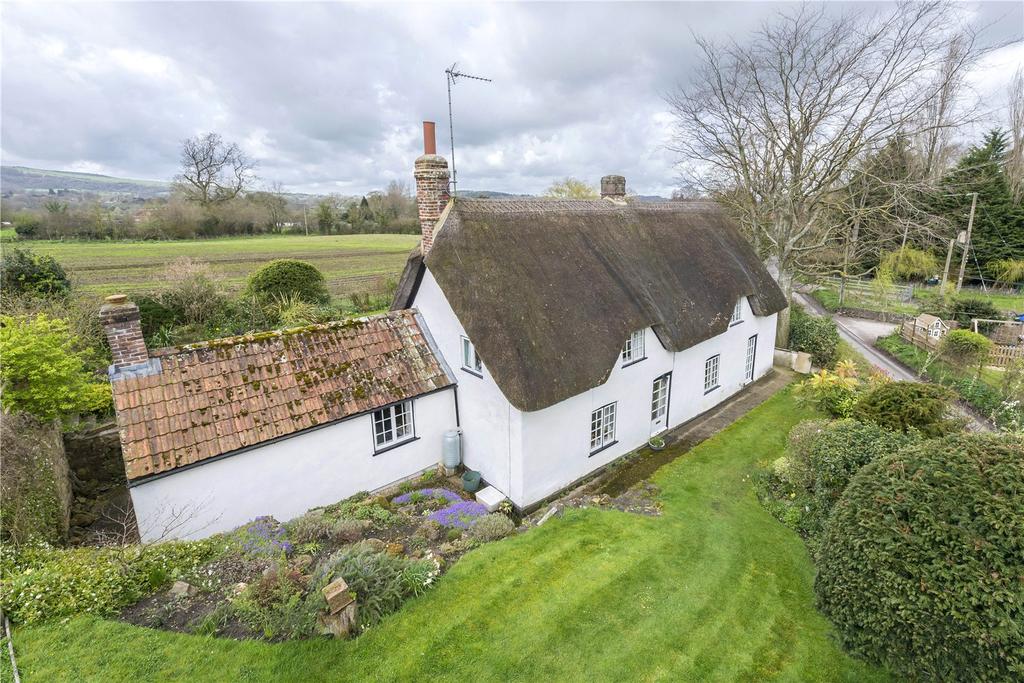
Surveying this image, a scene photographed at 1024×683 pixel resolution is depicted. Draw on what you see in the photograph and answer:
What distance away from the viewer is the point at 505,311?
390 inches

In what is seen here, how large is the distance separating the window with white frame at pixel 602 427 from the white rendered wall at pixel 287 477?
377 centimetres

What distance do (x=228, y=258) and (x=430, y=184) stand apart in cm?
2767

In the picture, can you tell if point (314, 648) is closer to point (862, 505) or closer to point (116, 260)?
point (862, 505)

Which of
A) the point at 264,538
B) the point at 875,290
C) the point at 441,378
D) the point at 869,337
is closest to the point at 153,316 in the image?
the point at 441,378

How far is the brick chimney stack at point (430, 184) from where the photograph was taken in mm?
10914

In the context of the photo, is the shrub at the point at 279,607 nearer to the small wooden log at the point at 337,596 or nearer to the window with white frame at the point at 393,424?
the small wooden log at the point at 337,596

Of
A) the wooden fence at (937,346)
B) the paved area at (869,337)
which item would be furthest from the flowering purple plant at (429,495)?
the wooden fence at (937,346)

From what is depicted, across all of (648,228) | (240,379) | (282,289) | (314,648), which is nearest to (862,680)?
(314,648)

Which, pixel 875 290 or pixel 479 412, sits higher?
pixel 875 290

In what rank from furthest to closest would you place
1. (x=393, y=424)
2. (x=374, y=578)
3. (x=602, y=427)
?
(x=602, y=427) < (x=393, y=424) < (x=374, y=578)

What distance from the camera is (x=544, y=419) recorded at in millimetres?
10008

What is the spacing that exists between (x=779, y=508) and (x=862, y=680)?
4.26 meters

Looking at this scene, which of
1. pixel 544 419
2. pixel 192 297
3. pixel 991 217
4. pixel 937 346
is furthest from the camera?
pixel 991 217

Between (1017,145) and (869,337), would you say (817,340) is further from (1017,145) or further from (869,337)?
(1017,145)
